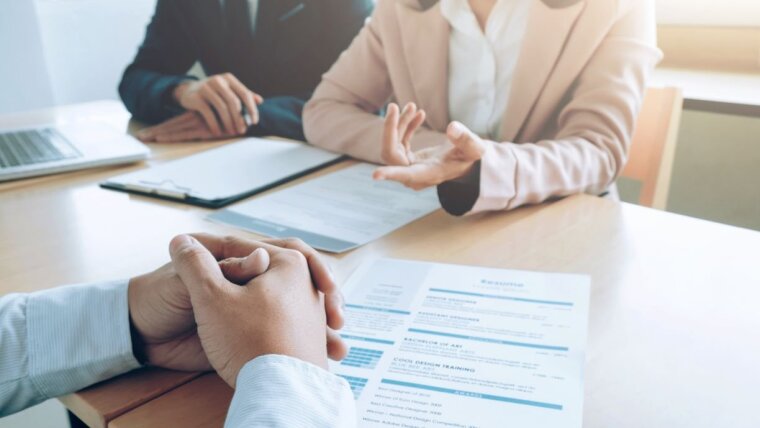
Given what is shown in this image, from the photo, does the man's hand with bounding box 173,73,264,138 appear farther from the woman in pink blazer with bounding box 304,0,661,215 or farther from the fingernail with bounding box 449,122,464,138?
the fingernail with bounding box 449,122,464,138

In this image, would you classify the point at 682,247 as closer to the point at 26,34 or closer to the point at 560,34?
the point at 560,34

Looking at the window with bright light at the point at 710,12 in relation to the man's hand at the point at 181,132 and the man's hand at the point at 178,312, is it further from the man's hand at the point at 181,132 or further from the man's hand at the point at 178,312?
the man's hand at the point at 178,312

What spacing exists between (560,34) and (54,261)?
0.81 m

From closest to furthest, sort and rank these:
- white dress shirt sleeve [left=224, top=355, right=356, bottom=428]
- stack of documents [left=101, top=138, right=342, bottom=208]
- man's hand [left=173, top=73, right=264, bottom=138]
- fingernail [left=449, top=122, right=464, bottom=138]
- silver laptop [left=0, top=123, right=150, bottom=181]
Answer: white dress shirt sleeve [left=224, top=355, right=356, bottom=428]
fingernail [left=449, top=122, right=464, bottom=138]
stack of documents [left=101, top=138, right=342, bottom=208]
silver laptop [left=0, top=123, right=150, bottom=181]
man's hand [left=173, top=73, right=264, bottom=138]

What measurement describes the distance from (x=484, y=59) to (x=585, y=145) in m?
0.33

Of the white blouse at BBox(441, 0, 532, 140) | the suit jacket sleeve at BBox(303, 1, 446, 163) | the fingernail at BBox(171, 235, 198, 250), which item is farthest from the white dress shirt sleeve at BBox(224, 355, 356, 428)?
the white blouse at BBox(441, 0, 532, 140)

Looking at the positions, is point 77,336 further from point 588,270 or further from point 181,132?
point 181,132

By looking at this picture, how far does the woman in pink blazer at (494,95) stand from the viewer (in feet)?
2.85

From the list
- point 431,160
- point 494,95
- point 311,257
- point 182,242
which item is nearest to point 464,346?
point 311,257

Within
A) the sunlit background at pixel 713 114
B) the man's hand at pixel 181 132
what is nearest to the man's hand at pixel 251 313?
the man's hand at pixel 181 132

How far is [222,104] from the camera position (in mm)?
1335

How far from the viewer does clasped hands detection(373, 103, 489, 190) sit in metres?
0.82

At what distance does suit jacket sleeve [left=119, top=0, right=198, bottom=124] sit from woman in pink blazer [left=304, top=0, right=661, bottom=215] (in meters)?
0.40

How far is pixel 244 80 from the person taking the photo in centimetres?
190
